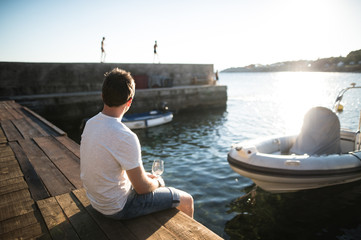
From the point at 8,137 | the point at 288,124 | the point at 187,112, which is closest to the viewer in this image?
the point at 8,137

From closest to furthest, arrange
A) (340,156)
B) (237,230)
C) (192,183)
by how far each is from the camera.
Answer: (237,230)
(340,156)
(192,183)

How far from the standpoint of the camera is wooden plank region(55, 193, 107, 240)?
2.12 m

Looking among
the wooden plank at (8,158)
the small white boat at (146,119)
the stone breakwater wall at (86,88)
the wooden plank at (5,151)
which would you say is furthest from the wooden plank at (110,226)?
the stone breakwater wall at (86,88)

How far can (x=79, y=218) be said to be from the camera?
2354mm

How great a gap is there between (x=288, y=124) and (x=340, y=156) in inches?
460

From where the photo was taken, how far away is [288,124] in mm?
16875

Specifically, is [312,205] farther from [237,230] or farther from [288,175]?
[237,230]

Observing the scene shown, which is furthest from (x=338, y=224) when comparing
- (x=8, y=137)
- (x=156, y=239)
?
(x=8, y=137)

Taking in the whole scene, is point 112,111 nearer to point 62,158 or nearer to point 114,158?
point 114,158

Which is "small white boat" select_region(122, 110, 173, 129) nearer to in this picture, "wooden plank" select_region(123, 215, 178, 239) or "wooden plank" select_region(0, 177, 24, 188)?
"wooden plank" select_region(0, 177, 24, 188)

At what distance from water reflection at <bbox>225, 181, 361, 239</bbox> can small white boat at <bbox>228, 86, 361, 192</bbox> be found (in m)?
0.32

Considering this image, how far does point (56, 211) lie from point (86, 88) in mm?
16107

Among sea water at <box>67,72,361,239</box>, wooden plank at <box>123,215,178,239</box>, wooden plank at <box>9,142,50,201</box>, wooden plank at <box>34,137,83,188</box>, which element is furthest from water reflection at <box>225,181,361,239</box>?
wooden plank at <box>9,142,50,201</box>

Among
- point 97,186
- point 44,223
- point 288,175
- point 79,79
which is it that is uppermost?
point 79,79
